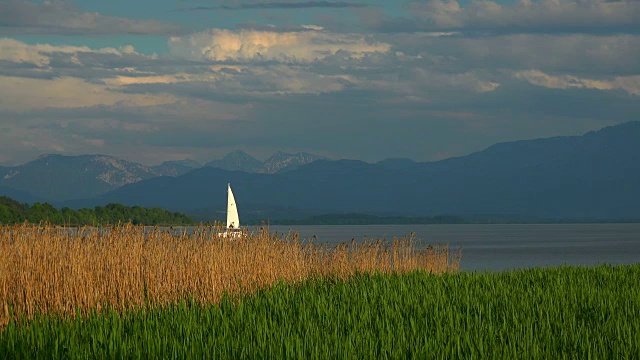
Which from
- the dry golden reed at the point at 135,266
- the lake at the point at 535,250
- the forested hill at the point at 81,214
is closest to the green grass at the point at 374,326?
the dry golden reed at the point at 135,266

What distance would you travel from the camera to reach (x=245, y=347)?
38.1 feet

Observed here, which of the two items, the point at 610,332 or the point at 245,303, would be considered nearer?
the point at 610,332

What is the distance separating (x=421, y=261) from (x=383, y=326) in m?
10.8

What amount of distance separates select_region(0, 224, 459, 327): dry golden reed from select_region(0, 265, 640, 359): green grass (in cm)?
94

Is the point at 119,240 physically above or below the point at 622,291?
above

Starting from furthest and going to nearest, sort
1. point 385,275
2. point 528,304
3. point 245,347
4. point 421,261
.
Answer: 1. point 421,261
2. point 385,275
3. point 528,304
4. point 245,347

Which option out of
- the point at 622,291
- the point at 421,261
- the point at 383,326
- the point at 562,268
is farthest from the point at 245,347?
the point at 562,268

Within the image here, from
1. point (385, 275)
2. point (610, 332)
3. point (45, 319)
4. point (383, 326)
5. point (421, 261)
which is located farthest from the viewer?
point (421, 261)

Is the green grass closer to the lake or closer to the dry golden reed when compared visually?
the dry golden reed

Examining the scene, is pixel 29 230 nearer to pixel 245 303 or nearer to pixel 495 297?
pixel 245 303

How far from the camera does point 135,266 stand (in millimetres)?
17500

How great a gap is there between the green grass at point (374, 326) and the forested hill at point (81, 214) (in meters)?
77.6

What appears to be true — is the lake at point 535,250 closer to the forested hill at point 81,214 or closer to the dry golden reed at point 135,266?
the dry golden reed at point 135,266

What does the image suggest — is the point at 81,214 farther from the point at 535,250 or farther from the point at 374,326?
the point at 374,326
